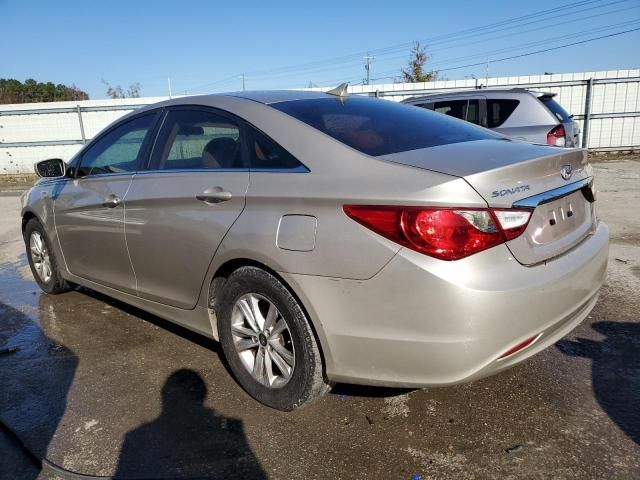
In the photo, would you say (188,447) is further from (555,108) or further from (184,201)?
(555,108)

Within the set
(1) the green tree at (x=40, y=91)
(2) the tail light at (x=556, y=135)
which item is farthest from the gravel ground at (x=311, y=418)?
(1) the green tree at (x=40, y=91)

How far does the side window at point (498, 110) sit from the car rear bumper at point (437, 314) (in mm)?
5808

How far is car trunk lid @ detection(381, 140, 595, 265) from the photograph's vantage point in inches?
82.2

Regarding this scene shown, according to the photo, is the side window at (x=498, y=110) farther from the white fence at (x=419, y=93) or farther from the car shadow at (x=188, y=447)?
the white fence at (x=419, y=93)

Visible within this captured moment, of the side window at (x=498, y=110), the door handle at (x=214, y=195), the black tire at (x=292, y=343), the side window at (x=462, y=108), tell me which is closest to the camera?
the black tire at (x=292, y=343)

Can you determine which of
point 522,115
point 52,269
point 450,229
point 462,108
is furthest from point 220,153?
point 462,108

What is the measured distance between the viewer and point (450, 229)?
6.57ft

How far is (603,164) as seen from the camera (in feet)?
44.3

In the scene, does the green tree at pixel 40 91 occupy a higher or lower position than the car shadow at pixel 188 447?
higher

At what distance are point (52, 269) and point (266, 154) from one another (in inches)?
115

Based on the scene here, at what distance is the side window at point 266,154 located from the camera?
2.53 meters

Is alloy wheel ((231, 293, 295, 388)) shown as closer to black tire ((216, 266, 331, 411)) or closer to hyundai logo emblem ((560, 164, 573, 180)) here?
black tire ((216, 266, 331, 411))

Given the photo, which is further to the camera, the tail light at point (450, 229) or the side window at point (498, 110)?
the side window at point (498, 110)

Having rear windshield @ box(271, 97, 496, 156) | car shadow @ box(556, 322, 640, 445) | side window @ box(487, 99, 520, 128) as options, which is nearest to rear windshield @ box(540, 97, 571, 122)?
side window @ box(487, 99, 520, 128)
